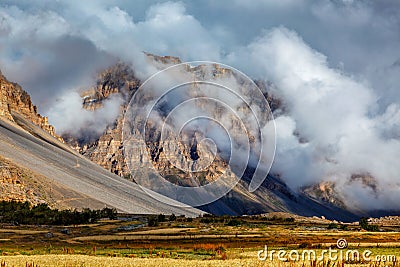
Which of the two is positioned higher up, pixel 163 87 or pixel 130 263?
pixel 163 87

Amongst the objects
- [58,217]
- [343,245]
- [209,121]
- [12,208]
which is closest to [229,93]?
[209,121]

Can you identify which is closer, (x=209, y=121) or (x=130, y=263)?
(x=130, y=263)

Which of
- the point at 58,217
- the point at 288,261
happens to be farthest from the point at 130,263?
the point at 58,217

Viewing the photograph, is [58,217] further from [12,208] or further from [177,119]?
[177,119]

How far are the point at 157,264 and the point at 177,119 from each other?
5959 cm

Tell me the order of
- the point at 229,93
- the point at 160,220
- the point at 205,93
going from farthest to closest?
the point at 160,220 < the point at 205,93 < the point at 229,93

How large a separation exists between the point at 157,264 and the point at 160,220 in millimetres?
133878

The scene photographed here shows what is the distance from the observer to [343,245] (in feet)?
261

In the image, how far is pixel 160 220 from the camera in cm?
18575

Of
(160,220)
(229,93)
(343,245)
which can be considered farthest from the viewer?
(160,220)

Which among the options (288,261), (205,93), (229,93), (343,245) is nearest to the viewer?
(288,261)

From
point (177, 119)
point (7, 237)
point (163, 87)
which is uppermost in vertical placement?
point (163, 87)

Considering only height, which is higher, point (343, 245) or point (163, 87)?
point (163, 87)

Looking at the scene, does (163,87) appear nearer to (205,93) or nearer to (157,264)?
(205,93)
